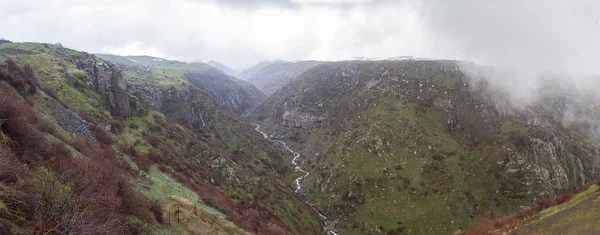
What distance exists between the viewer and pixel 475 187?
391 feet

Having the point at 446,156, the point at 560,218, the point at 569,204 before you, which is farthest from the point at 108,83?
the point at 446,156

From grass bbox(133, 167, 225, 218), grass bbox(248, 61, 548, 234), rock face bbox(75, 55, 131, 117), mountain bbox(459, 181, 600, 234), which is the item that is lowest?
grass bbox(248, 61, 548, 234)

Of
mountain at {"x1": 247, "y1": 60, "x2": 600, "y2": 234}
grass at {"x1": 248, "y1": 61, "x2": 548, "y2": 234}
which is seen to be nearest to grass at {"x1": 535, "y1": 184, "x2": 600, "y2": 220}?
mountain at {"x1": 247, "y1": 60, "x2": 600, "y2": 234}

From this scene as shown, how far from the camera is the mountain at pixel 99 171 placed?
11.3 meters

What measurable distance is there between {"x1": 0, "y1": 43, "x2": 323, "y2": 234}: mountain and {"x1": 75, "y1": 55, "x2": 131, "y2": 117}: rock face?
0.36 meters

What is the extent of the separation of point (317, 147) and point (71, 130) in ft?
487

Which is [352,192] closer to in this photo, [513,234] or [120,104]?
[120,104]

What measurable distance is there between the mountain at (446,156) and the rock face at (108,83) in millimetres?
83810

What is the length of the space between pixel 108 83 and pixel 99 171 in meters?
72.6

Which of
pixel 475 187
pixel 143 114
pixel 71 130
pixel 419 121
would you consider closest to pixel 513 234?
pixel 71 130

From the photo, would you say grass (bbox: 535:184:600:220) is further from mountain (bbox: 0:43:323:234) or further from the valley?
mountain (bbox: 0:43:323:234)

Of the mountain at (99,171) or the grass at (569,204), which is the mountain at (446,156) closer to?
the mountain at (99,171)

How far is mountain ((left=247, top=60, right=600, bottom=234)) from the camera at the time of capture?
11294cm

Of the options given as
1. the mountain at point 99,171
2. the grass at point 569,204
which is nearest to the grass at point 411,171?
the mountain at point 99,171
